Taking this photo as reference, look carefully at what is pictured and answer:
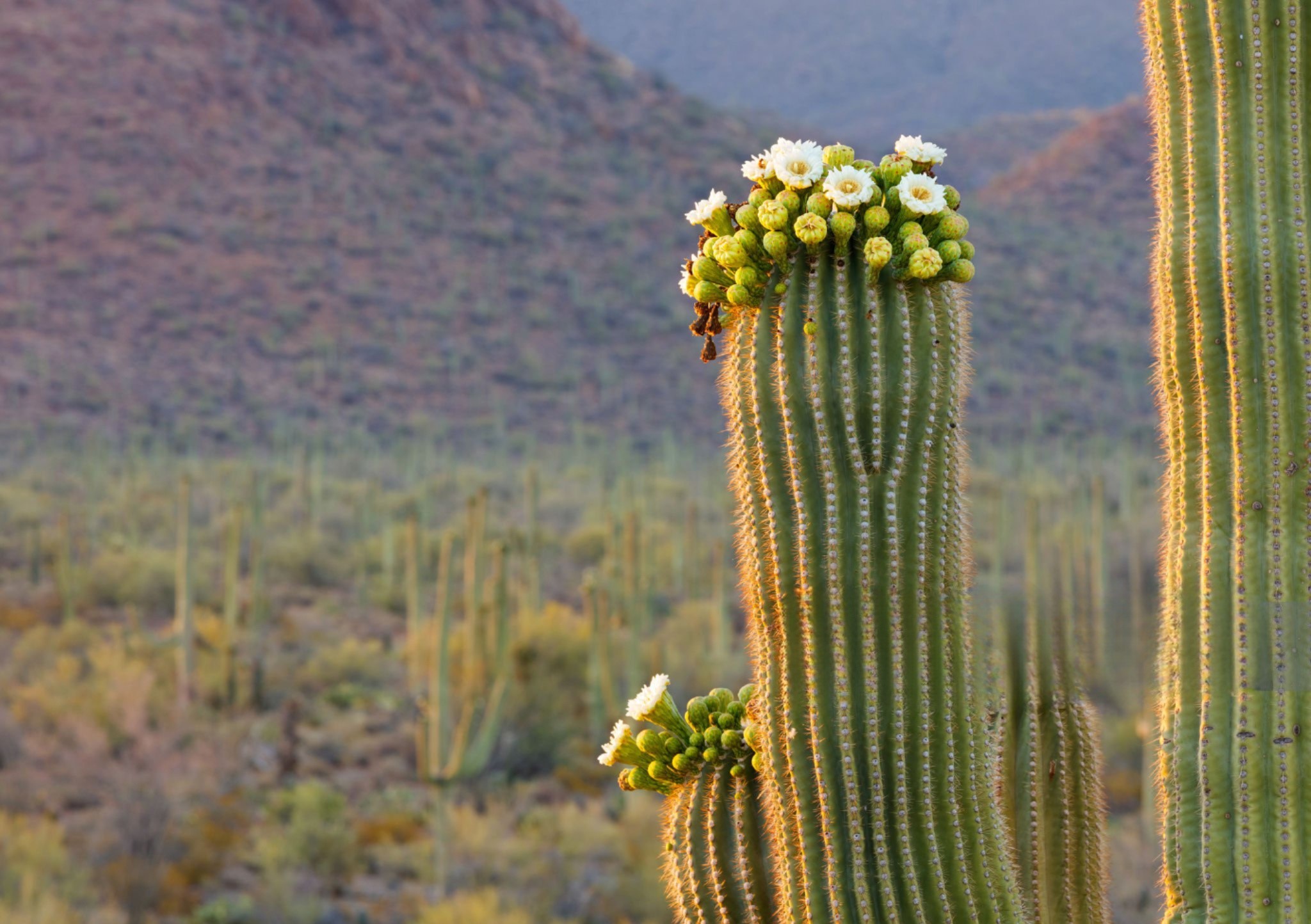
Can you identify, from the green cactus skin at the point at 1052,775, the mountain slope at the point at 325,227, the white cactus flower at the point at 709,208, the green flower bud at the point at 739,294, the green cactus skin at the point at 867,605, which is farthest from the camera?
the mountain slope at the point at 325,227

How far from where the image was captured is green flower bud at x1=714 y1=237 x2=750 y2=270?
287 centimetres

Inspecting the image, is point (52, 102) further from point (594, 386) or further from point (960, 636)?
point (960, 636)

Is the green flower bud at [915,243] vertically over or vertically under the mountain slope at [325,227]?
under

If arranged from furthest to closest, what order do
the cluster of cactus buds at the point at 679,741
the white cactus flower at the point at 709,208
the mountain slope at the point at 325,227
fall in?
the mountain slope at the point at 325,227 → the cluster of cactus buds at the point at 679,741 → the white cactus flower at the point at 709,208

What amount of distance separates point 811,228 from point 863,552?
664 millimetres

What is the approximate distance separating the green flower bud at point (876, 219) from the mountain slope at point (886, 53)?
116438 millimetres

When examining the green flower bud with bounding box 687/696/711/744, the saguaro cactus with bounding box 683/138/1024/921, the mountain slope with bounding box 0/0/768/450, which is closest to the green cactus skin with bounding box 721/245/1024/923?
the saguaro cactus with bounding box 683/138/1024/921

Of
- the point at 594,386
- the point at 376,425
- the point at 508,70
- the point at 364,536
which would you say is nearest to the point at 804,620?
the point at 364,536

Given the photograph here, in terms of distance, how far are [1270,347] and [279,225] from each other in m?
47.8

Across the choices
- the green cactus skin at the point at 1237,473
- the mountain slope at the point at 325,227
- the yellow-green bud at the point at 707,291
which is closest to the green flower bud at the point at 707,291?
the yellow-green bud at the point at 707,291

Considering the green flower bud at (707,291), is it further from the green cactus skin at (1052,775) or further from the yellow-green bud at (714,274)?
the green cactus skin at (1052,775)

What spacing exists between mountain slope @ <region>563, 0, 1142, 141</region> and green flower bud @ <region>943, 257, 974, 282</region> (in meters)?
116

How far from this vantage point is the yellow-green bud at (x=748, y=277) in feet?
9.39

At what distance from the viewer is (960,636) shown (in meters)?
2.84
